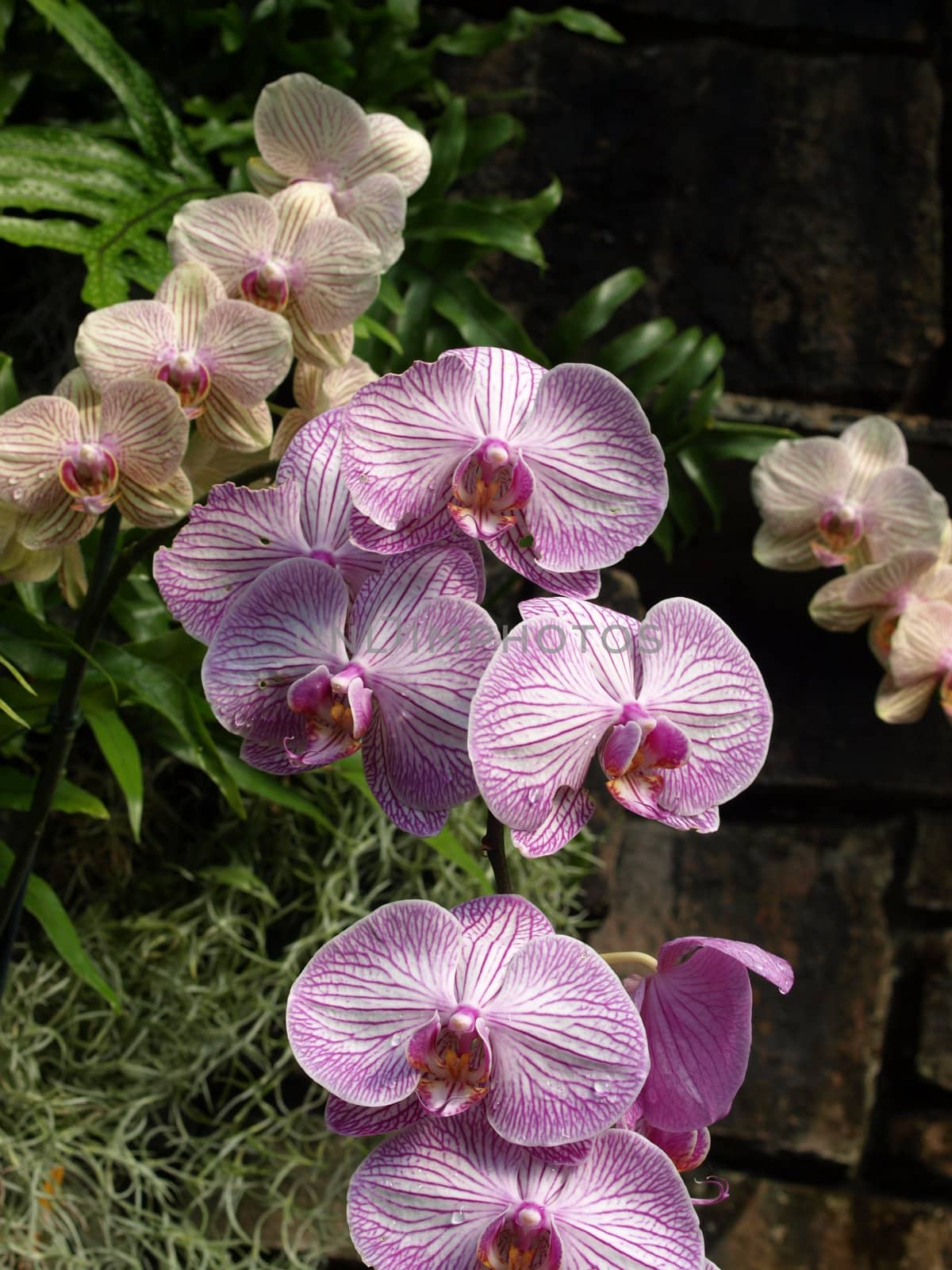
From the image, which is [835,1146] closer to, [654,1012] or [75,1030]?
[75,1030]

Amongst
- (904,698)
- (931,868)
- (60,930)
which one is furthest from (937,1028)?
(60,930)

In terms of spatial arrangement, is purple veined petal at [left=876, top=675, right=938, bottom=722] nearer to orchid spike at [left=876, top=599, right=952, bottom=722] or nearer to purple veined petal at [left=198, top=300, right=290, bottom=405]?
orchid spike at [left=876, top=599, right=952, bottom=722]

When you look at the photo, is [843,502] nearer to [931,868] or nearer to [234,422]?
[234,422]

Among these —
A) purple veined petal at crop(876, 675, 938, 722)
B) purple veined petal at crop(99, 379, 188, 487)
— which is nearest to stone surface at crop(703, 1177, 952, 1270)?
purple veined petal at crop(876, 675, 938, 722)

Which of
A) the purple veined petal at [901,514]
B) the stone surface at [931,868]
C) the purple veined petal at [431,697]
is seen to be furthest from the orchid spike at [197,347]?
the stone surface at [931,868]

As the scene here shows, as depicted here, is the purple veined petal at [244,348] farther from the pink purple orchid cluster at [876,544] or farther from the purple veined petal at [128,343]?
the pink purple orchid cluster at [876,544]
